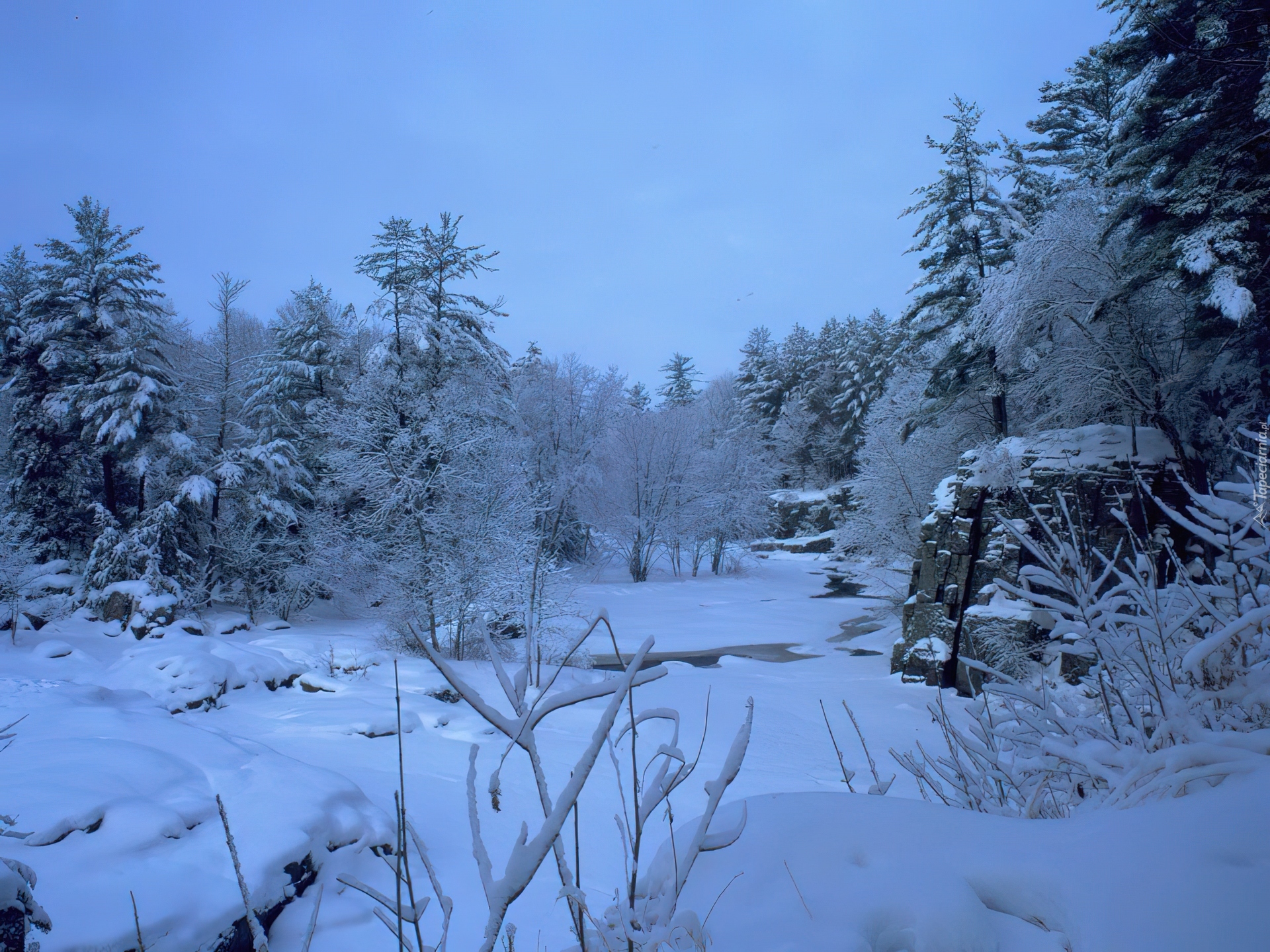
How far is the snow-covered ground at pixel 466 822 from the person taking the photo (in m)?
1.05

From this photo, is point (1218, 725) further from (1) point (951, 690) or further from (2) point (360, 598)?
(2) point (360, 598)

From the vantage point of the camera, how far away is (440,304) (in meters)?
19.6

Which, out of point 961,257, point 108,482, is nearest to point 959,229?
point 961,257

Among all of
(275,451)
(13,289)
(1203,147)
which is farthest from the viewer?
(13,289)

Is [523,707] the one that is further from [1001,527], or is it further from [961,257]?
[961,257]

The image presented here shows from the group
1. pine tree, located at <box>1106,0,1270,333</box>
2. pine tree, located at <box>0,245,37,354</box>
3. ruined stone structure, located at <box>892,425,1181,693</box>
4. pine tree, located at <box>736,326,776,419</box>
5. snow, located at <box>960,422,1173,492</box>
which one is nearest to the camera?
pine tree, located at <box>1106,0,1270,333</box>

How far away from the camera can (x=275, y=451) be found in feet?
61.2

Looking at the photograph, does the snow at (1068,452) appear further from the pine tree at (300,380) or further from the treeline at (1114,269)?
the pine tree at (300,380)

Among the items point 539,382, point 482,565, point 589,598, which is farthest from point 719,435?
point 482,565

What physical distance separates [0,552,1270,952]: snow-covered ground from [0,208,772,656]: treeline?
2.38 m

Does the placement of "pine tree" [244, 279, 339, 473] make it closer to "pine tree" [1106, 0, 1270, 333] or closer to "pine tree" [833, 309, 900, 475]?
"pine tree" [1106, 0, 1270, 333]

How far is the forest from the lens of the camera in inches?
50.7

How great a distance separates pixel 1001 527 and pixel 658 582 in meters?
17.7

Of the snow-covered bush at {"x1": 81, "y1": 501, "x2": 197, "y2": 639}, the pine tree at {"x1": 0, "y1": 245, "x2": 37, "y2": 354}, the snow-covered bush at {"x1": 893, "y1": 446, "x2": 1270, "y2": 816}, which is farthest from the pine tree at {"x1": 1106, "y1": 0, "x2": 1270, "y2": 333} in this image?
the pine tree at {"x1": 0, "y1": 245, "x2": 37, "y2": 354}
